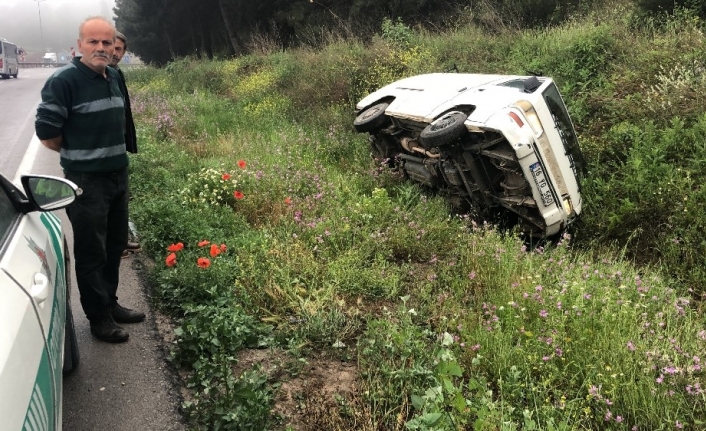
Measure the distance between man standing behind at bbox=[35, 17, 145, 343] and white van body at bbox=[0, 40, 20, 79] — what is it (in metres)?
37.5

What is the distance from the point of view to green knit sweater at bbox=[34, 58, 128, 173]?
9.88 ft

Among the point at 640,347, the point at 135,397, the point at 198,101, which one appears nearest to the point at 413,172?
the point at 640,347

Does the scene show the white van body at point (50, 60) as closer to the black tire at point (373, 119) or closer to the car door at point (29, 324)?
the black tire at point (373, 119)

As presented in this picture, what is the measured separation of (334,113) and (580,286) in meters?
7.08

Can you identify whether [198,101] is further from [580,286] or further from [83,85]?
[580,286]

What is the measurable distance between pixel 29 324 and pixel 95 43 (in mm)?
2069

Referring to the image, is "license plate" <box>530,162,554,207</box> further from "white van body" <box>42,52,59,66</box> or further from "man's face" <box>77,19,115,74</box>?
"white van body" <box>42,52,59,66</box>

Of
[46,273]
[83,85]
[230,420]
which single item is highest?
[83,85]

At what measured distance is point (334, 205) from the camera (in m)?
5.50

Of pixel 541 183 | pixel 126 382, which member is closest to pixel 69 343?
pixel 126 382

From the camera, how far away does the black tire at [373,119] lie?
6543 millimetres

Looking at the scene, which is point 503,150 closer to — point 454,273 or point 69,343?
point 454,273

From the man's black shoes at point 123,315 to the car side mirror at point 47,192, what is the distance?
148 cm

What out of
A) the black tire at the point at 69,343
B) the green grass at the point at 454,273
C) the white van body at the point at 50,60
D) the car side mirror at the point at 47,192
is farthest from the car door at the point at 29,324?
the white van body at the point at 50,60
